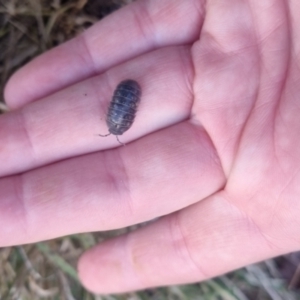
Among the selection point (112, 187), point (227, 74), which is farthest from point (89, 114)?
point (227, 74)

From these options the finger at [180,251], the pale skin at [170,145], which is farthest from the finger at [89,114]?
the finger at [180,251]

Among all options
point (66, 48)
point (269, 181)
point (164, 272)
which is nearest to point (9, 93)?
point (66, 48)

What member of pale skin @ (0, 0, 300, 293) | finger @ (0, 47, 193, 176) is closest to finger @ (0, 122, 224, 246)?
pale skin @ (0, 0, 300, 293)

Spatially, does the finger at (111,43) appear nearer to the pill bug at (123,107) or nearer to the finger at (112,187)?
the pill bug at (123,107)

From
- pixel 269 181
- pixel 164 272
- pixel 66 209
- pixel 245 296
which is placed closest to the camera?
pixel 269 181

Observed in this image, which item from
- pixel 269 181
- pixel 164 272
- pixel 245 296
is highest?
pixel 269 181

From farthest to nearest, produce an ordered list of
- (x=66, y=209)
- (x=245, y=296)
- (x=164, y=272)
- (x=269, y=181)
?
(x=245, y=296), (x=164, y=272), (x=66, y=209), (x=269, y=181)

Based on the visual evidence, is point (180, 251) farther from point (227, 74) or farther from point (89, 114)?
point (227, 74)

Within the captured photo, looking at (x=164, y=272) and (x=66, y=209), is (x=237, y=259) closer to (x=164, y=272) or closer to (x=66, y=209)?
(x=164, y=272)
